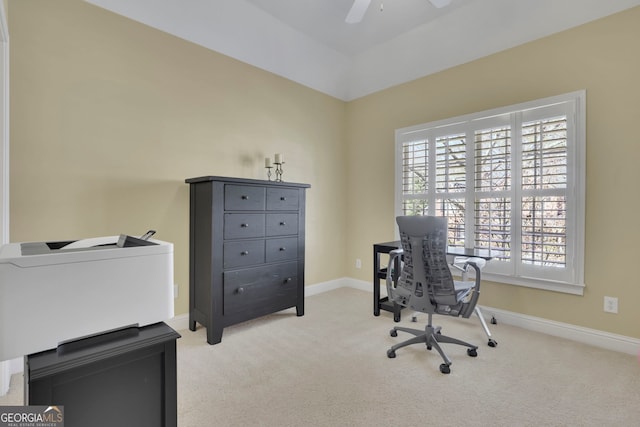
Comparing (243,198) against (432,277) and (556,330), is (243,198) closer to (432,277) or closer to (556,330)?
(432,277)

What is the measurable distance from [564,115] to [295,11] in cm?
273

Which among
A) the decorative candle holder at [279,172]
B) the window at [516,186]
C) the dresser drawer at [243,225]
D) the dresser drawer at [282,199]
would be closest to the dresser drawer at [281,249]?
the dresser drawer at [243,225]

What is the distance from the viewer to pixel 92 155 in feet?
7.89

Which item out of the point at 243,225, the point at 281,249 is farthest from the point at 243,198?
the point at 281,249

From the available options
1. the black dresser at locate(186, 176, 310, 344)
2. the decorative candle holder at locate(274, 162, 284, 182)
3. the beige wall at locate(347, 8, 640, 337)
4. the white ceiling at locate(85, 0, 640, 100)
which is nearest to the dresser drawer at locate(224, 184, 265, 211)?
the black dresser at locate(186, 176, 310, 344)

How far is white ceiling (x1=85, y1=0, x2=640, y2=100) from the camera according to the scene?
107 inches

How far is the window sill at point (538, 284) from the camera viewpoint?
8.81ft

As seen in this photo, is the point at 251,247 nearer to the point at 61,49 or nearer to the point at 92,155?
the point at 92,155

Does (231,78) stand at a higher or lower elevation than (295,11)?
lower

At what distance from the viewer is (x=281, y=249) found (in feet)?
10.3

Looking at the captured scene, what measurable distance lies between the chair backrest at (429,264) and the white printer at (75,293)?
1.71 meters

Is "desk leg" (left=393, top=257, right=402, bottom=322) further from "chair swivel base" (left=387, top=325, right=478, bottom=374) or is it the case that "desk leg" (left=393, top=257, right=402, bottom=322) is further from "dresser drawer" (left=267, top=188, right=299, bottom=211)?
"dresser drawer" (left=267, top=188, right=299, bottom=211)

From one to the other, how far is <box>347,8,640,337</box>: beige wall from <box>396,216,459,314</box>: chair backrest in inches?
50.0

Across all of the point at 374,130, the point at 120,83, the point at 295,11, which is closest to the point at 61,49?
the point at 120,83
